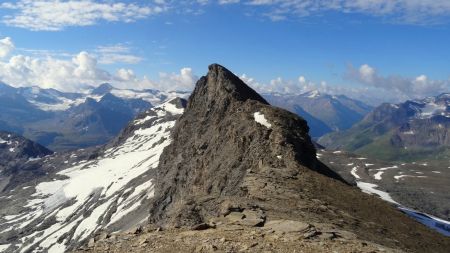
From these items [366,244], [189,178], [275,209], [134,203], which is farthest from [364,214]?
[134,203]

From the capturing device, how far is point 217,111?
94.1 m

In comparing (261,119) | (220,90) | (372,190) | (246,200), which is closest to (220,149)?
(261,119)

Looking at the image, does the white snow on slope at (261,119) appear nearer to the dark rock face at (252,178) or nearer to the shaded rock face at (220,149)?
the dark rock face at (252,178)

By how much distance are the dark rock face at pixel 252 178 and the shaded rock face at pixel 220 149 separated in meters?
0.16

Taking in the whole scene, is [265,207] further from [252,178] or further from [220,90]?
[220,90]

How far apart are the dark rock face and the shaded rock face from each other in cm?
16

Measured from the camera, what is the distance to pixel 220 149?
7612 cm

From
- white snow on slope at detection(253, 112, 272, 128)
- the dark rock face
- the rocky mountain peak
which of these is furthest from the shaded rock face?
white snow on slope at detection(253, 112, 272, 128)

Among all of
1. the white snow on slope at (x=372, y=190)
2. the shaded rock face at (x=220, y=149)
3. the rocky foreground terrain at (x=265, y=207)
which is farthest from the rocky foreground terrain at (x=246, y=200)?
the white snow on slope at (x=372, y=190)

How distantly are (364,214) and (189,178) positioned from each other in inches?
1912

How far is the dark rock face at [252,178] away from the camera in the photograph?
34.8 metres

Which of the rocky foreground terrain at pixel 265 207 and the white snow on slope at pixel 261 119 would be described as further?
the white snow on slope at pixel 261 119

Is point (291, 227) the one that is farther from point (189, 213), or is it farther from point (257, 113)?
point (257, 113)

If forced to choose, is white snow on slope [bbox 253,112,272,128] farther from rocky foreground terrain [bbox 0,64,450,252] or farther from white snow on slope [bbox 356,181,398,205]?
white snow on slope [bbox 356,181,398,205]
